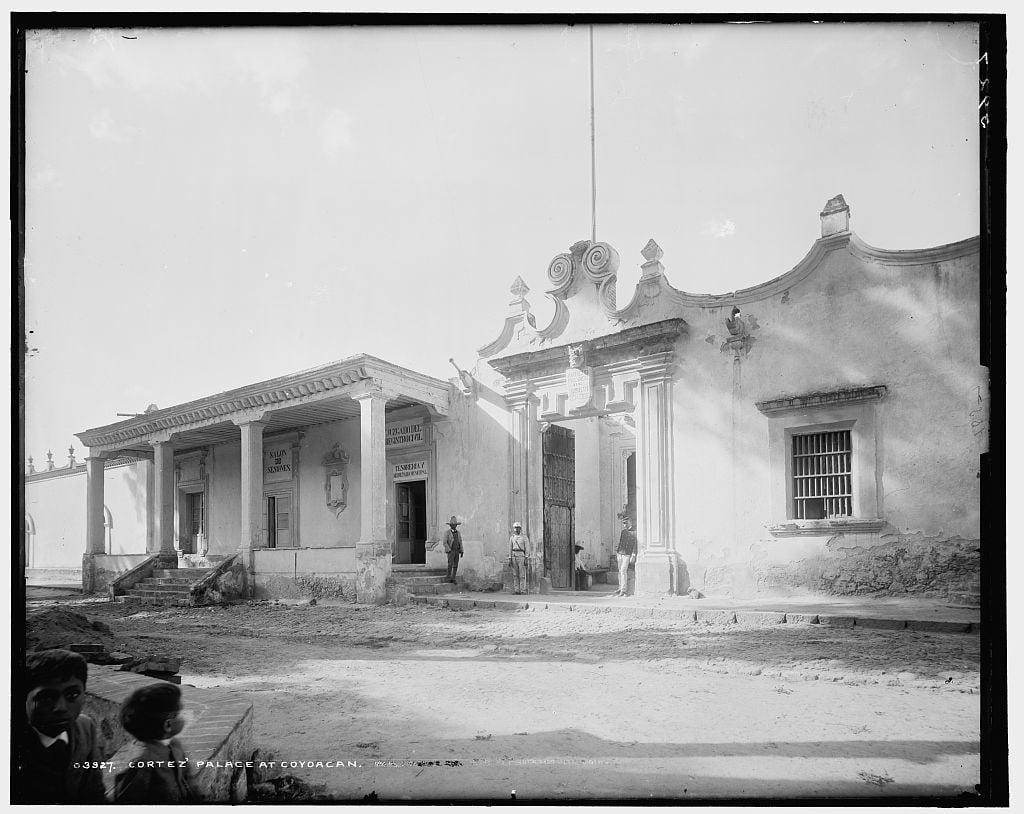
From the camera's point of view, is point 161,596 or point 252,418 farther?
point 252,418

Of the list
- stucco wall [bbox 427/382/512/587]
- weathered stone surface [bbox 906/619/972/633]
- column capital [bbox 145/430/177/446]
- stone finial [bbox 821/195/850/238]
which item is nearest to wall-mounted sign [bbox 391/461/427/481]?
stucco wall [bbox 427/382/512/587]

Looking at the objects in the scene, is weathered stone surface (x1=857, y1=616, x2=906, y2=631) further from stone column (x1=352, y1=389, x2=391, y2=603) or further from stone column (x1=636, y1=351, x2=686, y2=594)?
stone column (x1=352, y1=389, x2=391, y2=603)

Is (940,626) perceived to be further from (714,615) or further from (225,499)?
(225,499)

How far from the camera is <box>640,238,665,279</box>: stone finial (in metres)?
6.56

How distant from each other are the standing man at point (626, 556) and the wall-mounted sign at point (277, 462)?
6855 millimetres

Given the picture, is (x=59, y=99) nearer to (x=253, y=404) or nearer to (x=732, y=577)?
(x=732, y=577)

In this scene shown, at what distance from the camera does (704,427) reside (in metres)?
7.46

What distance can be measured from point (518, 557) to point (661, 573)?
73.5 inches

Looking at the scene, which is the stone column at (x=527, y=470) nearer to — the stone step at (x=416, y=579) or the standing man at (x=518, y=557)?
the standing man at (x=518, y=557)

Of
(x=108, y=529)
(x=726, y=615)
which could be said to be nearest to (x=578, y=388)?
(x=726, y=615)

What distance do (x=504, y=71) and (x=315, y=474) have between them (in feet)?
32.2

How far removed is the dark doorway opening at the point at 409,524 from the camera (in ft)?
42.3

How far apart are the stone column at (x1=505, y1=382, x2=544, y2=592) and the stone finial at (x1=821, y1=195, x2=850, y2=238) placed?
3.85m

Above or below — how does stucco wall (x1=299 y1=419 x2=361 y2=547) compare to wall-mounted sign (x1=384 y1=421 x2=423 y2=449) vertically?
below
